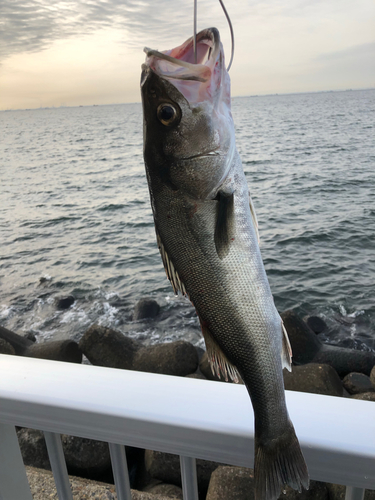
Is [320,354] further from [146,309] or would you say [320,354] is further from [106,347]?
[146,309]

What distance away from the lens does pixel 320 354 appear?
270 inches

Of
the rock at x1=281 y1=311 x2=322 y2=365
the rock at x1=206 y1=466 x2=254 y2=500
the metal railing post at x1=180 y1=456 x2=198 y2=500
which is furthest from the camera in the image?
the rock at x1=281 y1=311 x2=322 y2=365

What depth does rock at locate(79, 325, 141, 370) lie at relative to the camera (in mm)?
6480

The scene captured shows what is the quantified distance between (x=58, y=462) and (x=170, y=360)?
5.21m

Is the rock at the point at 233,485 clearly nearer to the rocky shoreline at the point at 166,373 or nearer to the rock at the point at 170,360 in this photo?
the rocky shoreline at the point at 166,373

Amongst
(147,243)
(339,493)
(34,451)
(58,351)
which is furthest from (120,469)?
(147,243)

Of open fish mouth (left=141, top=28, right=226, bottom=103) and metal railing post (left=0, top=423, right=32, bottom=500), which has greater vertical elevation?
open fish mouth (left=141, top=28, right=226, bottom=103)

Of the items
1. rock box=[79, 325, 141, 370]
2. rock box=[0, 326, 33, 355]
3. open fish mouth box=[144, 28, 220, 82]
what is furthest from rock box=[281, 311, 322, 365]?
open fish mouth box=[144, 28, 220, 82]

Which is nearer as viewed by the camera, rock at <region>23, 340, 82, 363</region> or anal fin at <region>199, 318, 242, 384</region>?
anal fin at <region>199, 318, 242, 384</region>

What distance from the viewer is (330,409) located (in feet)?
2.86

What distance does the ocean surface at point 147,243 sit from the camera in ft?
33.2

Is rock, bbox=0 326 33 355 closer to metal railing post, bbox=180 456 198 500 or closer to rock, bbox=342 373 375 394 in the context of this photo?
rock, bbox=342 373 375 394

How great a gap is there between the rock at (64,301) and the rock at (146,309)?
7.81 ft

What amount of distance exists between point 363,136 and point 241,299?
34.1 metres
